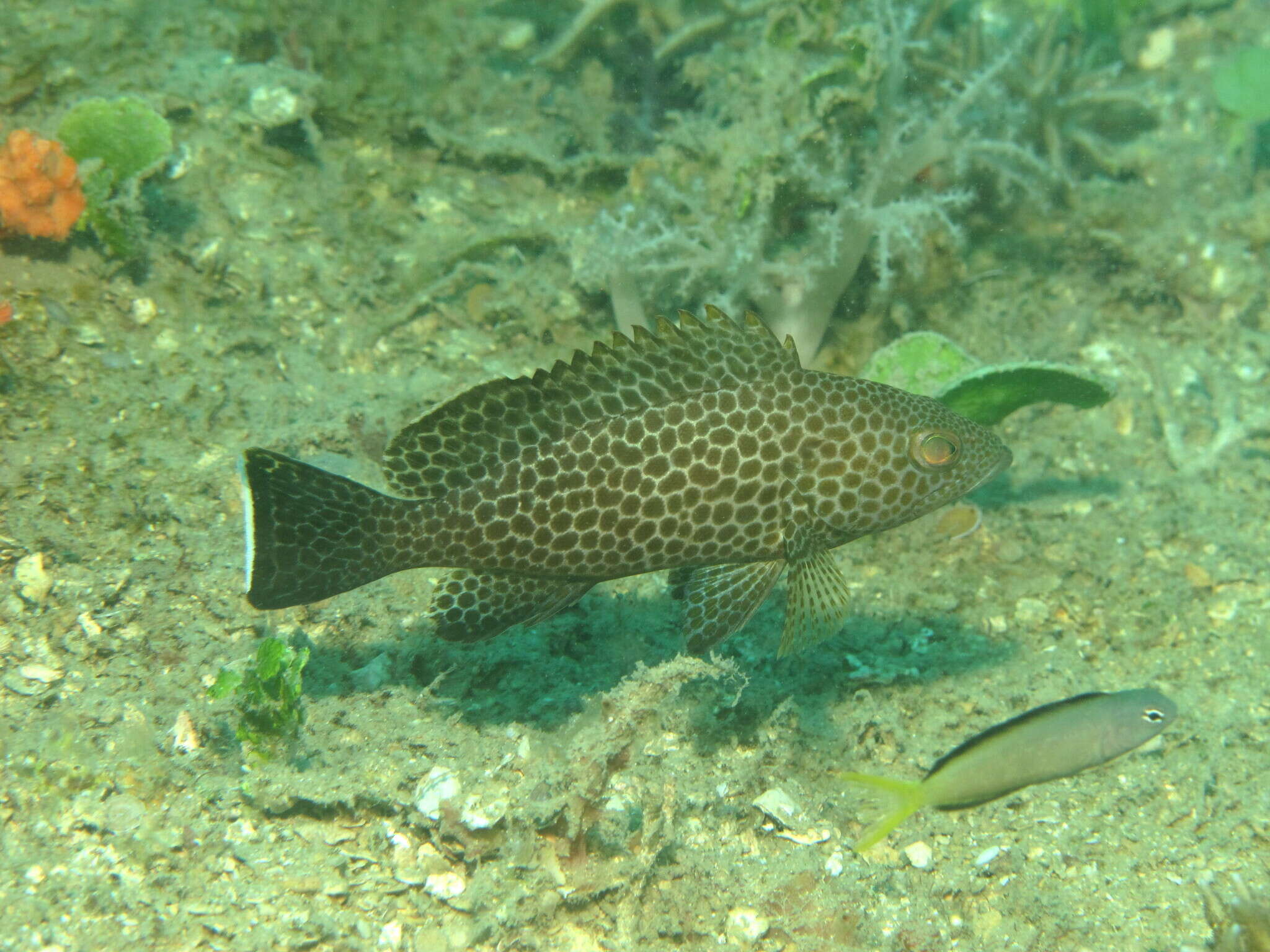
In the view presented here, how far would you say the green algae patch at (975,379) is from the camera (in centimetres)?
530

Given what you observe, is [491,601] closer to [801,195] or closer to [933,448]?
[933,448]

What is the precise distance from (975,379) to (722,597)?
268 centimetres

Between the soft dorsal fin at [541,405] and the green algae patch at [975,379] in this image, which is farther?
the green algae patch at [975,379]

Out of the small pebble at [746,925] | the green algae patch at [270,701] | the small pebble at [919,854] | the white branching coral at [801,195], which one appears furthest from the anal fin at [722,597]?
the white branching coral at [801,195]

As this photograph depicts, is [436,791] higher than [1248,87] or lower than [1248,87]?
lower

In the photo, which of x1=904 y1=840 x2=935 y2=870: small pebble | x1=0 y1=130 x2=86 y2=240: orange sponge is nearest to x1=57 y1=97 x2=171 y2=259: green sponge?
x1=0 y1=130 x2=86 y2=240: orange sponge

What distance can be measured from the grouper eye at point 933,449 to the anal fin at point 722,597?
857mm

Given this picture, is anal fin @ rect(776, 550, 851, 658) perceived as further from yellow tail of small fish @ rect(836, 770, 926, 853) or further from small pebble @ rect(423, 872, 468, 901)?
small pebble @ rect(423, 872, 468, 901)

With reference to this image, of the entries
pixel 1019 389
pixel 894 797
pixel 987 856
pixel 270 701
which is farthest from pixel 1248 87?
pixel 270 701

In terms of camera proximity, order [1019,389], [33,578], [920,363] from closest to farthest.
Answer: [33,578] < [1019,389] < [920,363]

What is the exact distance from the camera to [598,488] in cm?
354

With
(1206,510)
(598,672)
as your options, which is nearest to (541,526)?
(598,672)

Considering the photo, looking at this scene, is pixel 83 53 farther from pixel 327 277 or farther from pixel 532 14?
pixel 532 14

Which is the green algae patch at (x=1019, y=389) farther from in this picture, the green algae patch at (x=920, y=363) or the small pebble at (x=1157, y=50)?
the small pebble at (x=1157, y=50)
